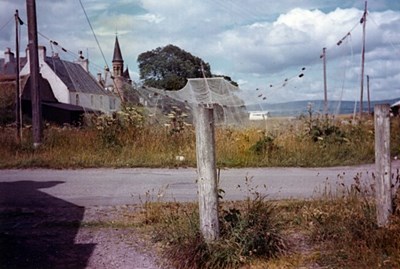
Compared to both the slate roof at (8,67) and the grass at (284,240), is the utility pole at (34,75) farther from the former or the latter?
the slate roof at (8,67)

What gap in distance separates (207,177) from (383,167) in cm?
210

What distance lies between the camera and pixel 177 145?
15.8 metres

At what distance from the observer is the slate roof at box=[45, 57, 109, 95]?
5575 cm

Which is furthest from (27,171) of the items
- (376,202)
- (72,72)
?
(72,72)

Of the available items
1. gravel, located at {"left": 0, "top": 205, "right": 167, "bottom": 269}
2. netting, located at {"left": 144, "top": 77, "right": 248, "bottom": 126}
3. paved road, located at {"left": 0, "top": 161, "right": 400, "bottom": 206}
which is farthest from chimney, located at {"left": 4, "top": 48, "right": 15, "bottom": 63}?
gravel, located at {"left": 0, "top": 205, "right": 167, "bottom": 269}

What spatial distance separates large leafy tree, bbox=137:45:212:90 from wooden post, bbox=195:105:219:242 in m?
47.1

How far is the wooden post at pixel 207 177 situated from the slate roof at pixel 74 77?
49458 millimetres

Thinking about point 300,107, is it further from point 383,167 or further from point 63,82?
point 63,82

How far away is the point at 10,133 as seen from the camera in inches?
693

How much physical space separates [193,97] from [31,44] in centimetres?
885

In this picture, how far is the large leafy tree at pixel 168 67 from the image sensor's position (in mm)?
54969

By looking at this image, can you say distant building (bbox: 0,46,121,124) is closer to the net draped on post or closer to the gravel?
the gravel

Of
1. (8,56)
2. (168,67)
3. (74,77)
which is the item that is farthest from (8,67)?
(168,67)

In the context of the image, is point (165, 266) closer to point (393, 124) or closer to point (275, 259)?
point (275, 259)
